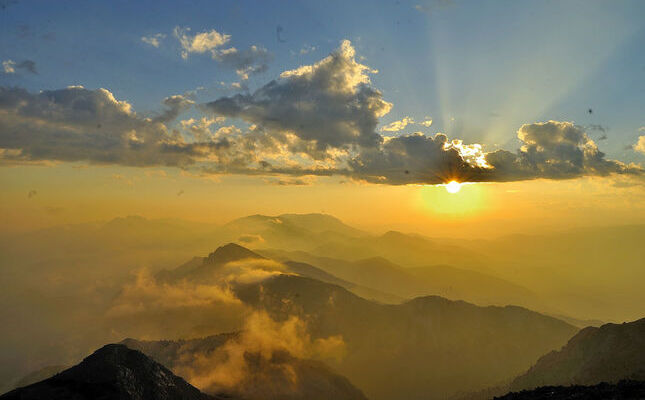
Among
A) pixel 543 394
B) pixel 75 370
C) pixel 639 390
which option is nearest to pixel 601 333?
pixel 543 394

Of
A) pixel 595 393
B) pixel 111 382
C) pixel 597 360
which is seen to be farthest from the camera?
pixel 597 360

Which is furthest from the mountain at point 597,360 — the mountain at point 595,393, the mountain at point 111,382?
the mountain at point 111,382

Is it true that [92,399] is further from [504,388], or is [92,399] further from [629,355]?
[504,388]

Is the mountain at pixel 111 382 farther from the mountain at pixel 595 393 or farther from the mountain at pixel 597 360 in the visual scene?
the mountain at pixel 597 360

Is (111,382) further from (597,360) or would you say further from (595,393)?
(597,360)

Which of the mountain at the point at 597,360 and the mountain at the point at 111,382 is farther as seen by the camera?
the mountain at the point at 597,360

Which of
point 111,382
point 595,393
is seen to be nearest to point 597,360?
point 595,393

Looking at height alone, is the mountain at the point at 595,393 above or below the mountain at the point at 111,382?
above
